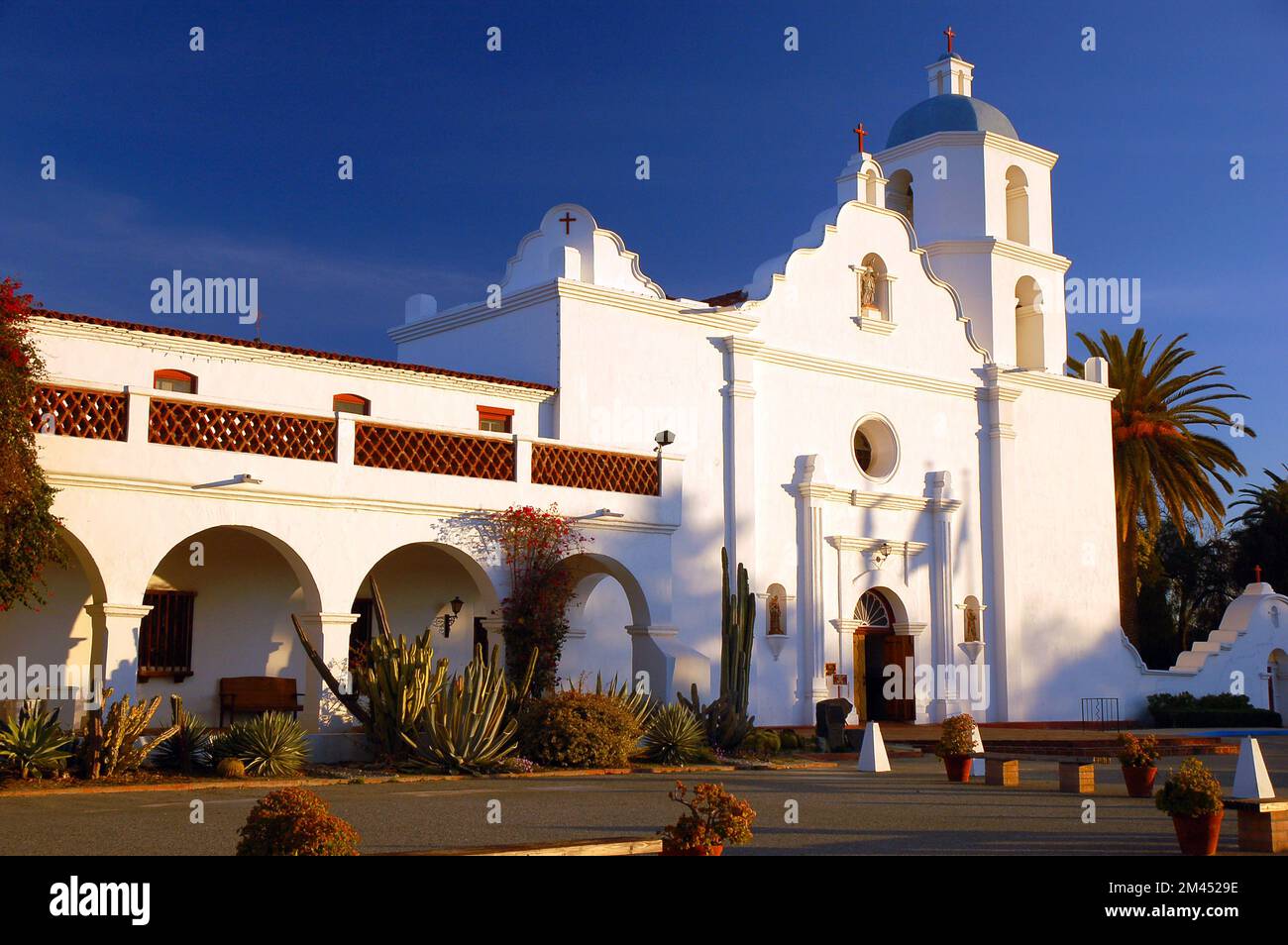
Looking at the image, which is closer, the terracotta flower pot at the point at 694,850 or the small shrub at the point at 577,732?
the terracotta flower pot at the point at 694,850

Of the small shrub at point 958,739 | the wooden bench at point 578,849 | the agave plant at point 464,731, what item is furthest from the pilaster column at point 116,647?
the small shrub at point 958,739

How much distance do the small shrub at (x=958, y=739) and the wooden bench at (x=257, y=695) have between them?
9.27 metres

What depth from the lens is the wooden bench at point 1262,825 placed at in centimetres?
1107

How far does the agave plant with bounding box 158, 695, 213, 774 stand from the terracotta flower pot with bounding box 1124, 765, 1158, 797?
1040 cm

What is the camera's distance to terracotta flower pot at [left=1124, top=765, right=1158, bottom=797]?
1608 centimetres

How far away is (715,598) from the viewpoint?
84.3 ft

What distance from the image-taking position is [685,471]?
25.5m

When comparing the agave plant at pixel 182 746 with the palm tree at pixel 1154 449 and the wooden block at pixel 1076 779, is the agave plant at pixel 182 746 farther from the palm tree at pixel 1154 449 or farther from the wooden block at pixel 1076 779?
the palm tree at pixel 1154 449

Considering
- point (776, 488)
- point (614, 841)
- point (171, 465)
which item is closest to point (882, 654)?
point (776, 488)

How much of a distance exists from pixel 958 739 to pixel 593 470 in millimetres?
7591

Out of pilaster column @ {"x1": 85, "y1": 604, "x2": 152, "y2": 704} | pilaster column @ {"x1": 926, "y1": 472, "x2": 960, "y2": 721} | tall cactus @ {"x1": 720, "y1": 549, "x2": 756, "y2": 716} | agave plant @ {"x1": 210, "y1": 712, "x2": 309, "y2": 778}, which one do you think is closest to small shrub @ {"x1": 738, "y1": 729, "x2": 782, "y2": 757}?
tall cactus @ {"x1": 720, "y1": 549, "x2": 756, "y2": 716}

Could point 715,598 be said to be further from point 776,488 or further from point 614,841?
point 614,841

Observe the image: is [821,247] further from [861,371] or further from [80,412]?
[80,412]
